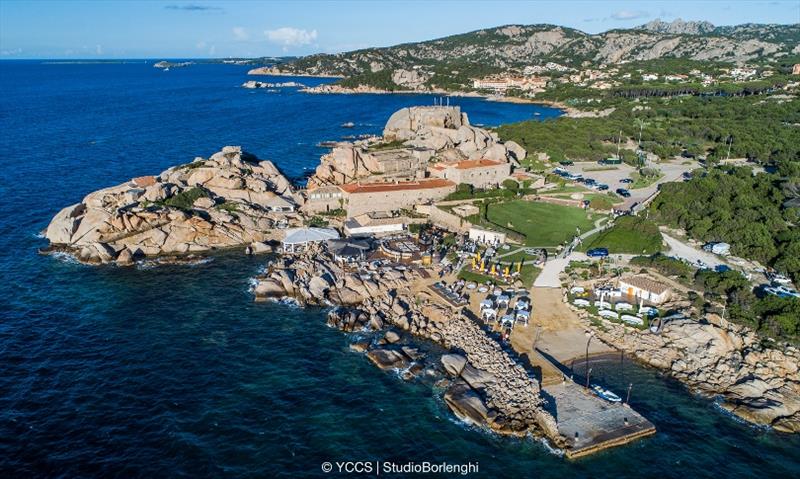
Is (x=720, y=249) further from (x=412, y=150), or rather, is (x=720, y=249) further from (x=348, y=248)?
(x=412, y=150)

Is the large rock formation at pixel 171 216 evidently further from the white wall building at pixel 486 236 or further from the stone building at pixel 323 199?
the white wall building at pixel 486 236

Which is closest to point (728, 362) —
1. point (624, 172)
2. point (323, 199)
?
point (323, 199)

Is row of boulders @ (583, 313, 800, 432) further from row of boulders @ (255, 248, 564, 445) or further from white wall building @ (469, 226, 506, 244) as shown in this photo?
white wall building @ (469, 226, 506, 244)

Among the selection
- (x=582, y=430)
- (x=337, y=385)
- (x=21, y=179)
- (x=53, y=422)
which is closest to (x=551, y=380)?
(x=582, y=430)

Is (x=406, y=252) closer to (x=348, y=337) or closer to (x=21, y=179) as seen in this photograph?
(x=348, y=337)

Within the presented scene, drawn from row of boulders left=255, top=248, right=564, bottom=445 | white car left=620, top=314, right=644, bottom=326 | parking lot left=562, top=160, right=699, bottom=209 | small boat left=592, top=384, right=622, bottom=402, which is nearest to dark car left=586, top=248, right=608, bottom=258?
white car left=620, top=314, right=644, bottom=326

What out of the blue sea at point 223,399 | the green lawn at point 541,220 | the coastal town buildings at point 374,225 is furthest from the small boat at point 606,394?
the coastal town buildings at point 374,225
